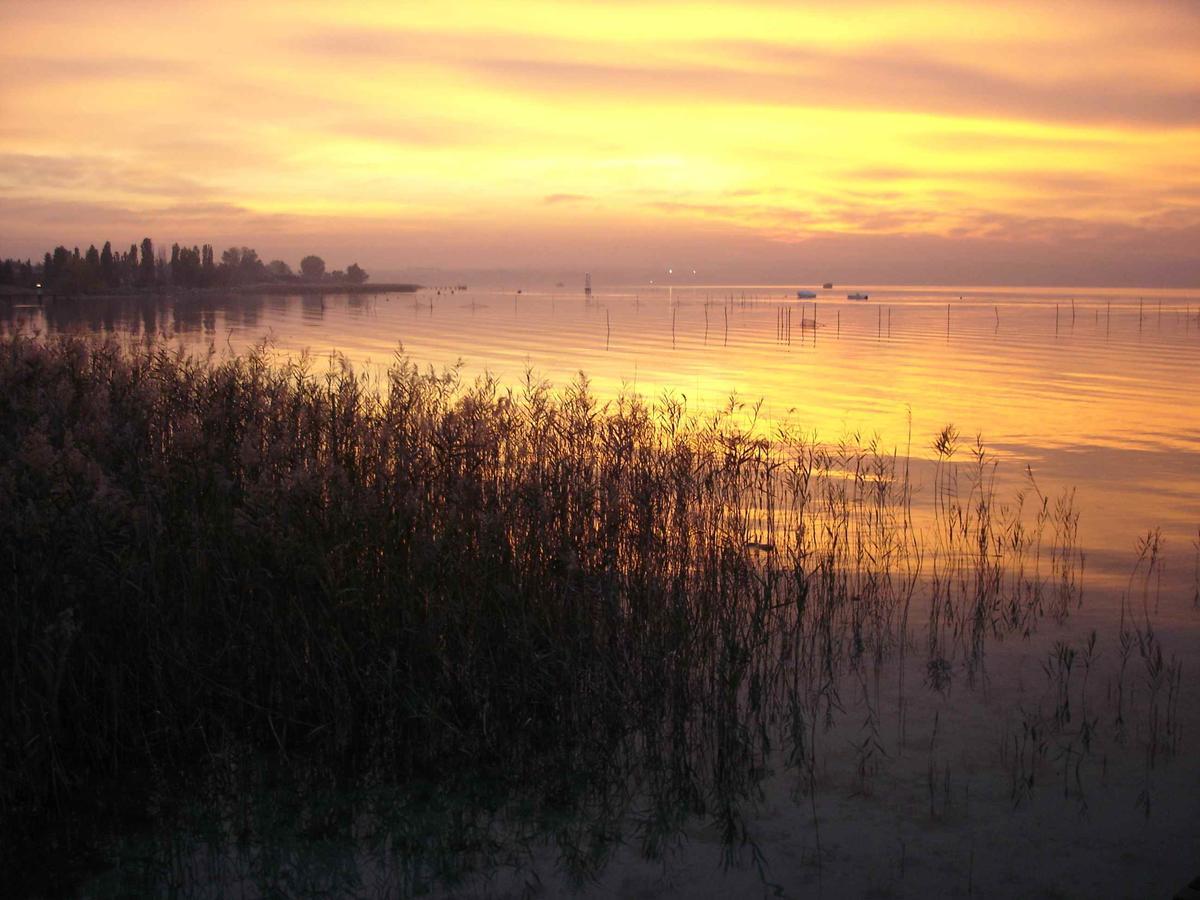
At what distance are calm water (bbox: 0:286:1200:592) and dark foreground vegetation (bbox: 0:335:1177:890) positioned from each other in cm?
415

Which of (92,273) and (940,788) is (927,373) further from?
(92,273)

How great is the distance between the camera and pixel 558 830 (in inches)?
201

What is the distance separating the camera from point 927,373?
101ft

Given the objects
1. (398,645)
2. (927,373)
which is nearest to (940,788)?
(398,645)

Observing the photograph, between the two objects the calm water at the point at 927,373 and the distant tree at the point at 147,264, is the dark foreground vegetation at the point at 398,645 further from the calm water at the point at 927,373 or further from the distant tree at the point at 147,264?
the distant tree at the point at 147,264

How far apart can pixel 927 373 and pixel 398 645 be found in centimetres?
2739

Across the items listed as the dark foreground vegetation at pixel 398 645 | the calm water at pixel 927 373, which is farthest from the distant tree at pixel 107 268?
the dark foreground vegetation at pixel 398 645

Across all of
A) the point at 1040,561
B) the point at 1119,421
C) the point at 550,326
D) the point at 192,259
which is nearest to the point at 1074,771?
the point at 1040,561

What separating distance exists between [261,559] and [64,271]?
109 metres

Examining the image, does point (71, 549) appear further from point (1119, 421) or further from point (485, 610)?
point (1119, 421)

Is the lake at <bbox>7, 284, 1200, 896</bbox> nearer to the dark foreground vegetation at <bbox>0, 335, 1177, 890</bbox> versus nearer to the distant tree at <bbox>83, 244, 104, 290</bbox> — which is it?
the dark foreground vegetation at <bbox>0, 335, 1177, 890</bbox>

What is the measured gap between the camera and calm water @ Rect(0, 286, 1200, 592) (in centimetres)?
1433

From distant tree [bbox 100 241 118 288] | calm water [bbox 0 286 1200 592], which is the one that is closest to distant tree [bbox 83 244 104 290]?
distant tree [bbox 100 241 118 288]

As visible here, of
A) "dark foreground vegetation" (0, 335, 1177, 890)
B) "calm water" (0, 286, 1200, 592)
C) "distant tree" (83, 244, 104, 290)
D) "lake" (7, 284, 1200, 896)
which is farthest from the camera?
"distant tree" (83, 244, 104, 290)
